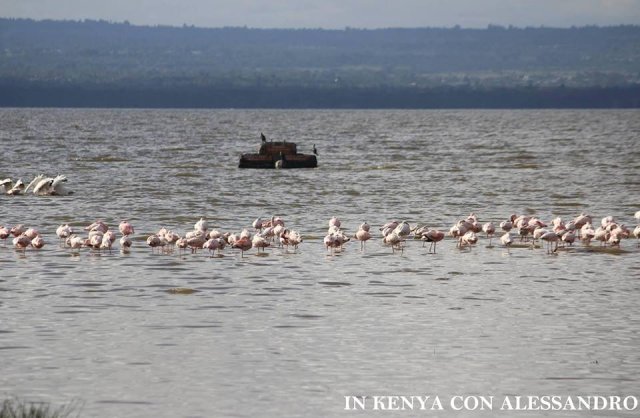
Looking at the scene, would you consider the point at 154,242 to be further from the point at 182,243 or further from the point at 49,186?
the point at 49,186

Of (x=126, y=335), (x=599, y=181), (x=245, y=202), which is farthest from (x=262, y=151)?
(x=126, y=335)

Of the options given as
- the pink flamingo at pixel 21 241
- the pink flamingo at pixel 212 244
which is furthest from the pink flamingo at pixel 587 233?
the pink flamingo at pixel 21 241

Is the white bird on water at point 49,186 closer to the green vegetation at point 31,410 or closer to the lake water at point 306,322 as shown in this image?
the lake water at point 306,322

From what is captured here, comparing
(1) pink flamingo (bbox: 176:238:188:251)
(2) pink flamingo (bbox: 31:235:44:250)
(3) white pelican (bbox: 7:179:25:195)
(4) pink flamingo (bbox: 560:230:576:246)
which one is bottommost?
(3) white pelican (bbox: 7:179:25:195)

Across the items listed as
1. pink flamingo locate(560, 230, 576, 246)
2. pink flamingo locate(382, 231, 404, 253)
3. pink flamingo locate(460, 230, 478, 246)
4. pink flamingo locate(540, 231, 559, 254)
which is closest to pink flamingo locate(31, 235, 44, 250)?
pink flamingo locate(382, 231, 404, 253)

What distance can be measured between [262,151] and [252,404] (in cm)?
6310

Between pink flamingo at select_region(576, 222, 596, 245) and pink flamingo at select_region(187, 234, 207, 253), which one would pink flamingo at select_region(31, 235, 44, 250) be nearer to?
pink flamingo at select_region(187, 234, 207, 253)

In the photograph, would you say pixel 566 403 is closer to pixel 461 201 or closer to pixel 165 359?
pixel 165 359

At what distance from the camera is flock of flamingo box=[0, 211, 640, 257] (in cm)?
2709

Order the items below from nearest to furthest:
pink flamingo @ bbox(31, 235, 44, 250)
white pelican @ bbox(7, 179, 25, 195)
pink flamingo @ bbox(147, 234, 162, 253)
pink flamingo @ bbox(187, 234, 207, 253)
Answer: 1. pink flamingo @ bbox(187, 234, 207, 253)
2. pink flamingo @ bbox(147, 234, 162, 253)
3. pink flamingo @ bbox(31, 235, 44, 250)
4. white pelican @ bbox(7, 179, 25, 195)

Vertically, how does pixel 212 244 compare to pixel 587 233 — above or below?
below

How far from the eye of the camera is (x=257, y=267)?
25.3 metres

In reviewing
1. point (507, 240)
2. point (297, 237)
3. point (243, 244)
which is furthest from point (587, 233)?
point (243, 244)

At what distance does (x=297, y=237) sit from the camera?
92.4 feet
